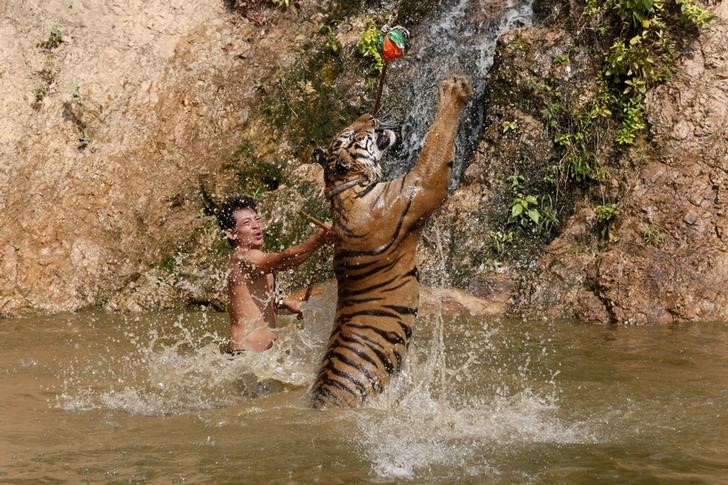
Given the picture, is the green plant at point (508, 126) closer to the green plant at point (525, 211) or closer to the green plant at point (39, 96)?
the green plant at point (525, 211)

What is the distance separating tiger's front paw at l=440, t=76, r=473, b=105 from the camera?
473cm

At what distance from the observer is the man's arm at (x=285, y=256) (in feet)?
16.9

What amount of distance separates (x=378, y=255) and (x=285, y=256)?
1.15 meters

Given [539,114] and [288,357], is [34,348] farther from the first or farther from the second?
[539,114]

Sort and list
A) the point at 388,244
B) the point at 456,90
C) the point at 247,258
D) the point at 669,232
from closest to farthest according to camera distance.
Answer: the point at 388,244
the point at 456,90
the point at 247,258
the point at 669,232

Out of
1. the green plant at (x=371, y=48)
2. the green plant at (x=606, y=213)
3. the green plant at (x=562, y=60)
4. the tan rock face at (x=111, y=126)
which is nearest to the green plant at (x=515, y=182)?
Result: the green plant at (x=606, y=213)

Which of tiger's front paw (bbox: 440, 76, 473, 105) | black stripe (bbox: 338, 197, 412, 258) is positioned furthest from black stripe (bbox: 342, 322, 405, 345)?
tiger's front paw (bbox: 440, 76, 473, 105)

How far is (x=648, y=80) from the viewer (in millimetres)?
9625

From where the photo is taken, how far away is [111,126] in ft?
37.8

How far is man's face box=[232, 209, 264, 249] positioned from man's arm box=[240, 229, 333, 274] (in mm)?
91

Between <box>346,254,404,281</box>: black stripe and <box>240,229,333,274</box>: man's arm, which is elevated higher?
<box>346,254,404,281</box>: black stripe

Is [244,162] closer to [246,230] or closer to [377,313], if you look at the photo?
[246,230]

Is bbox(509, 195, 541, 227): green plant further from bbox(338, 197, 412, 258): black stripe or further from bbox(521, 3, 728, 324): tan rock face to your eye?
bbox(338, 197, 412, 258): black stripe

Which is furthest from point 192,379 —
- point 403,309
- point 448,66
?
point 448,66
